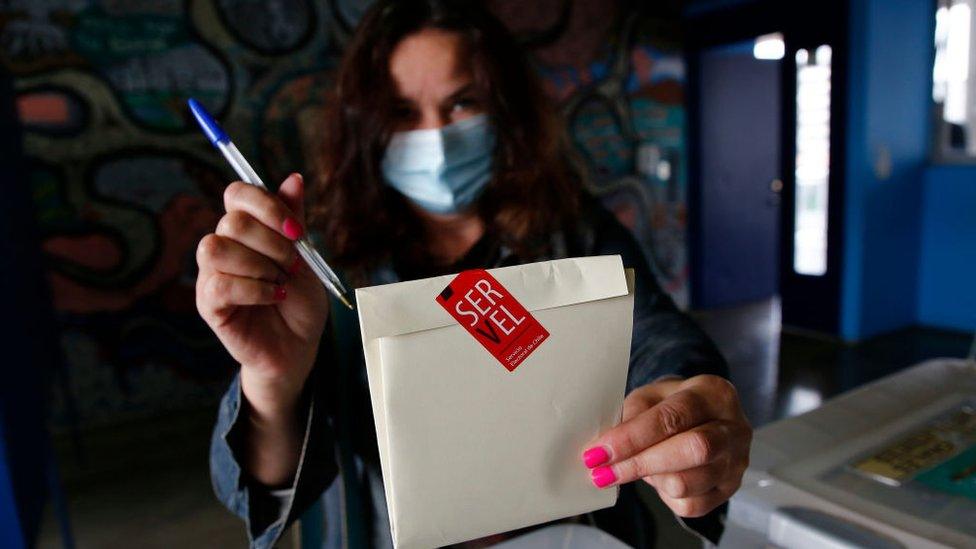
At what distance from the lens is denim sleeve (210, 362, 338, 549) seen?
26.1 inches

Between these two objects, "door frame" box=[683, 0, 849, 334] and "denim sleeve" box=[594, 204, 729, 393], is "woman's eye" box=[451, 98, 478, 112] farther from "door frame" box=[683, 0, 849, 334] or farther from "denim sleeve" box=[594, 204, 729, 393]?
"door frame" box=[683, 0, 849, 334]

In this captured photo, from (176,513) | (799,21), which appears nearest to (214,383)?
(176,513)

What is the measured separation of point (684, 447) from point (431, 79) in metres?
0.68

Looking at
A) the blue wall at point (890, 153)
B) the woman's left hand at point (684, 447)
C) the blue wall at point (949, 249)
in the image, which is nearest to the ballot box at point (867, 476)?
the woman's left hand at point (684, 447)

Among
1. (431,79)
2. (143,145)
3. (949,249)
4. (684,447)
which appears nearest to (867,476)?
(684,447)

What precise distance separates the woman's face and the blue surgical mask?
22 millimetres

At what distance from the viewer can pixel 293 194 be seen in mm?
491

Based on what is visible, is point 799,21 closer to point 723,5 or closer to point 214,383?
point 723,5

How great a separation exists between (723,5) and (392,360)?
4.87 metres

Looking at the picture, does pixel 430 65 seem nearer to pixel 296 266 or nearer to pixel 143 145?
pixel 296 266

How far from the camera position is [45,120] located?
111 inches

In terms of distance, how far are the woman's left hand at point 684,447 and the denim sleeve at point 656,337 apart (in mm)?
167

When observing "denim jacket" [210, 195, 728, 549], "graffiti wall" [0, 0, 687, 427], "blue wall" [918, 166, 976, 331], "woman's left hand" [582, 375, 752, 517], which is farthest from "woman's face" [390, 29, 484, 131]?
"blue wall" [918, 166, 976, 331]

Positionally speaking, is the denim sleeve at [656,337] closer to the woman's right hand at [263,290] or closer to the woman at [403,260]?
the woman at [403,260]
